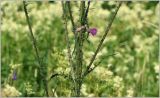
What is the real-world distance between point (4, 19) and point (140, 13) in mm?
1685

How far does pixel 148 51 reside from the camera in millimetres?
5262

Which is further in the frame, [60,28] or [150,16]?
[150,16]

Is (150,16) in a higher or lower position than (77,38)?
higher

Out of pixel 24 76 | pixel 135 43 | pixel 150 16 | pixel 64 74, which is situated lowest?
pixel 64 74

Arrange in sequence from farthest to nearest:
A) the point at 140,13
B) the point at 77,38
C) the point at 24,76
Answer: the point at 140,13 → the point at 24,76 → the point at 77,38

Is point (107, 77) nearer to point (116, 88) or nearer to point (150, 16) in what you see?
point (116, 88)

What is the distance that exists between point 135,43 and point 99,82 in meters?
2.59

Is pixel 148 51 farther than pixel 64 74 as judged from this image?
Yes

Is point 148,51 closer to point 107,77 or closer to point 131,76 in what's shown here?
point 131,76

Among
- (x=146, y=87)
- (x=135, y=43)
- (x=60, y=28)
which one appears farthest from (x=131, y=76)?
(x=60, y=28)

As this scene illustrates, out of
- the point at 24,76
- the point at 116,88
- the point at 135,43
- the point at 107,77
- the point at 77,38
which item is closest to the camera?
the point at 77,38

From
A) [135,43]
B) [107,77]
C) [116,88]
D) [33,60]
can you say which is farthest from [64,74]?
[135,43]

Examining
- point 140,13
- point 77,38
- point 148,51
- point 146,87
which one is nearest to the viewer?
point 77,38

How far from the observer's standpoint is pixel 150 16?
6469 millimetres
